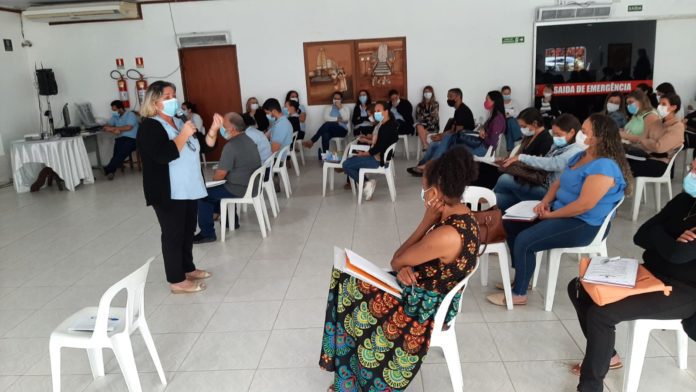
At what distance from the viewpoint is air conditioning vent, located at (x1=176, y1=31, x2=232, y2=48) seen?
891 cm

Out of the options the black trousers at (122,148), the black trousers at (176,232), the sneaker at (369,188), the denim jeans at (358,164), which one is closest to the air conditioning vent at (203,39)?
the black trousers at (122,148)

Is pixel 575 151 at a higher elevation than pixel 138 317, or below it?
higher

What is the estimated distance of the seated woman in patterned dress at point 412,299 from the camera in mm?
2008

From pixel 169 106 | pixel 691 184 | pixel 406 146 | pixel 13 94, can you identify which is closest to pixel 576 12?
pixel 406 146

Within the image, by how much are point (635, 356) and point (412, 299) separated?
0.97 metres

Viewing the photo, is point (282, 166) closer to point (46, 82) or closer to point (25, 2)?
point (46, 82)

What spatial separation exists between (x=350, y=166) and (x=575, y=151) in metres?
Result: 2.73

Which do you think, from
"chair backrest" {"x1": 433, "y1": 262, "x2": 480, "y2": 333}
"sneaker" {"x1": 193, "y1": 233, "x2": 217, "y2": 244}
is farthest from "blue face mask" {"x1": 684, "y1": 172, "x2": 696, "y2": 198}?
"sneaker" {"x1": 193, "y1": 233, "x2": 217, "y2": 244}

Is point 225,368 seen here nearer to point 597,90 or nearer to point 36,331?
point 36,331

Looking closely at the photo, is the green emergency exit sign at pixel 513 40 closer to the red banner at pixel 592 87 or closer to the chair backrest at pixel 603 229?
the red banner at pixel 592 87

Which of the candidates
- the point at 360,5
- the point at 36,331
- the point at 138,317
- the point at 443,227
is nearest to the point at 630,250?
the point at 443,227

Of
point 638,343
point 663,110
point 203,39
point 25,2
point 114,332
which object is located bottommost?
point 638,343

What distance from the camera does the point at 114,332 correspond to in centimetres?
227

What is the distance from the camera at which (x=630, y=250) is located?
3.93 m
